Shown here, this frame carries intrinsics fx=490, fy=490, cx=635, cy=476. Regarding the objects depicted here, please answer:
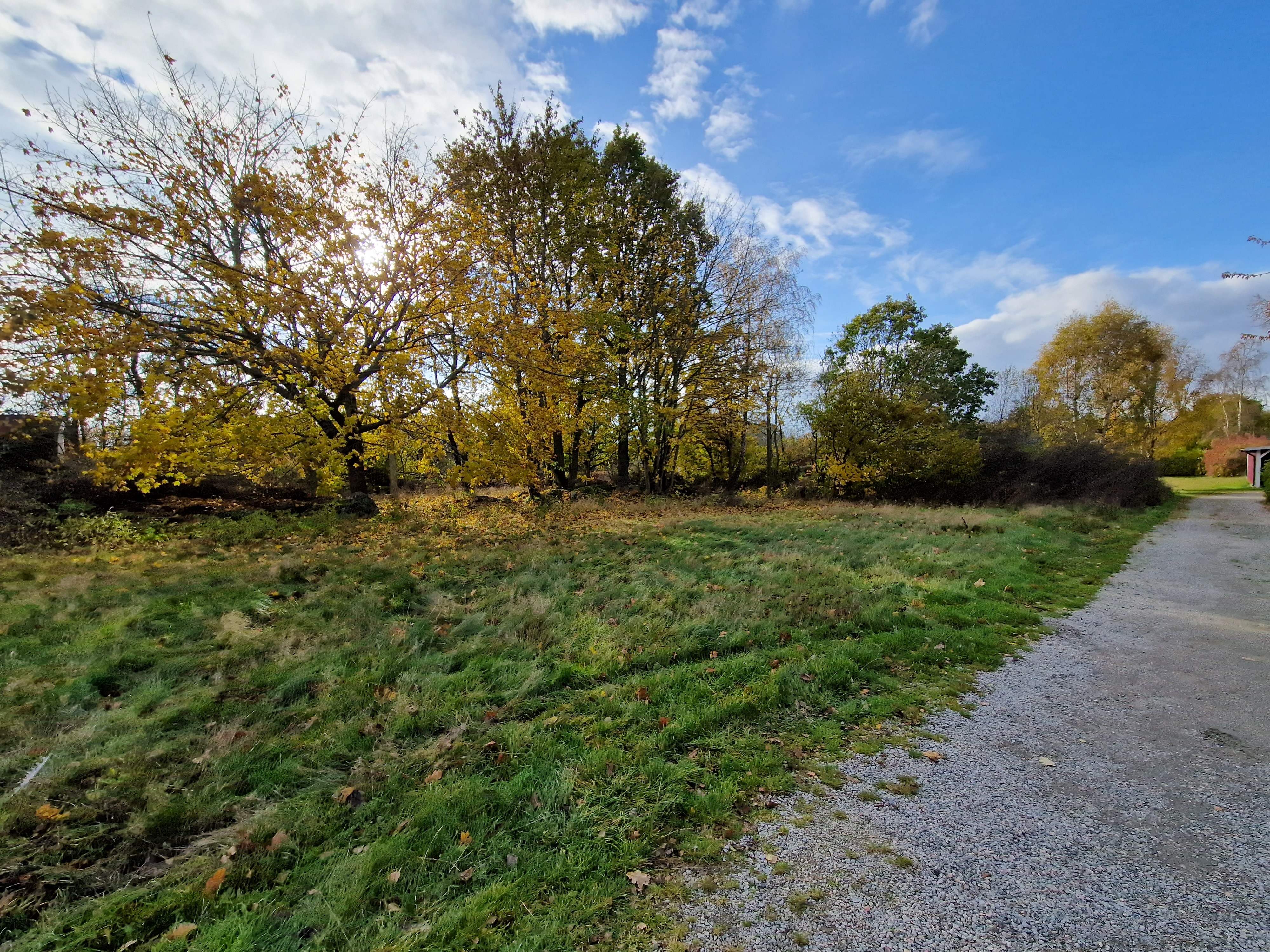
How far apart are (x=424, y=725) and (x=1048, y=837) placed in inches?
157

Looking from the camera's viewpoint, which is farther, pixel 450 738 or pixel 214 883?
pixel 450 738

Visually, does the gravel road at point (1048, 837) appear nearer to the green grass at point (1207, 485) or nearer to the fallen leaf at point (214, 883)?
the fallen leaf at point (214, 883)

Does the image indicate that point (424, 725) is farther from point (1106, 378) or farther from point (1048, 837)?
point (1106, 378)

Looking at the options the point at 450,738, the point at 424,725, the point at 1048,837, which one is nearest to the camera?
the point at 1048,837

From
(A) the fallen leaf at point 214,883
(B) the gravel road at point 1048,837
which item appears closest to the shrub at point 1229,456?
(B) the gravel road at point 1048,837

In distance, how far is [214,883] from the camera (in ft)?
7.57

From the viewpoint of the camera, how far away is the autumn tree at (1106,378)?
29.4m

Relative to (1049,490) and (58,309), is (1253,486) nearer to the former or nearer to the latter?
(1049,490)

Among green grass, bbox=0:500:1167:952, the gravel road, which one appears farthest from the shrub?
the gravel road

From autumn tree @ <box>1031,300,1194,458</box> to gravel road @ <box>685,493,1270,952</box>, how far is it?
102 feet

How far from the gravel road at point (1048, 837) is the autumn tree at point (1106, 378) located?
102 ft

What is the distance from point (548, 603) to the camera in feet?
20.5

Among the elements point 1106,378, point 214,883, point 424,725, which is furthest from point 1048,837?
point 1106,378

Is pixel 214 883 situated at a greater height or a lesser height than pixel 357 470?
lesser
